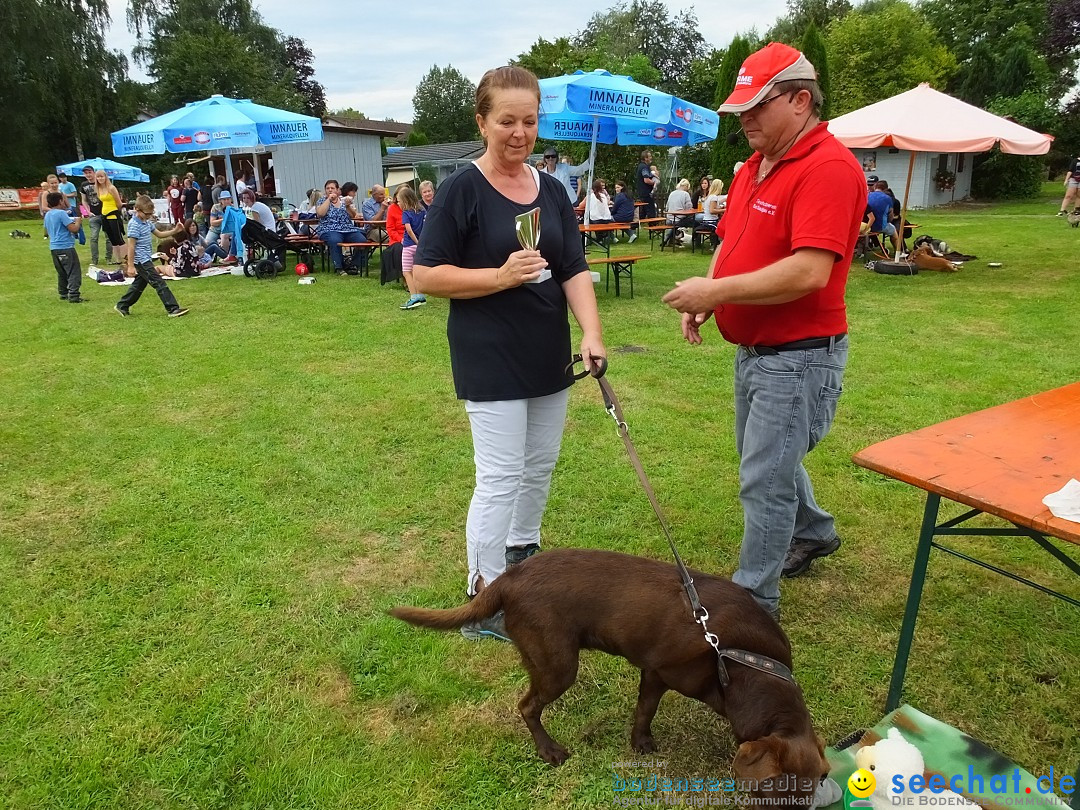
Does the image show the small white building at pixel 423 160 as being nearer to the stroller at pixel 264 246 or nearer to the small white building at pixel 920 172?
A: the small white building at pixel 920 172

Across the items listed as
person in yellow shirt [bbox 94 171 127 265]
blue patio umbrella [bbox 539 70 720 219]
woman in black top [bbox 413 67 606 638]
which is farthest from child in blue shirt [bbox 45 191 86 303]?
woman in black top [bbox 413 67 606 638]

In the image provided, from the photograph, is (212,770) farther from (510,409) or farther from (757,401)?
(757,401)

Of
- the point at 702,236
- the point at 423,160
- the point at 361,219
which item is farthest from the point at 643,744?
the point at 423,160

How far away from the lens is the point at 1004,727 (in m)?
2.28

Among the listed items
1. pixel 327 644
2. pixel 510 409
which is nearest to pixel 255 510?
pixel 327 644

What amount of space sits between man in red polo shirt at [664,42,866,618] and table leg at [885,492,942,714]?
424 mm

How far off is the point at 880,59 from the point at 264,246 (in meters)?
31.7

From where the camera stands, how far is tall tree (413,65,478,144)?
2479 inches

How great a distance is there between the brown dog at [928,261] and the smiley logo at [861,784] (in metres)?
11.2

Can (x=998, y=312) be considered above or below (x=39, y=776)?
above

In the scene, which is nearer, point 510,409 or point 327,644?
point 510,409

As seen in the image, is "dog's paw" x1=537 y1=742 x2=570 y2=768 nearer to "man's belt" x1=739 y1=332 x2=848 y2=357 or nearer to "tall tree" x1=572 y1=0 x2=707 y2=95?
"man's belt" x1=739 y1=332 x2=848 y2=357

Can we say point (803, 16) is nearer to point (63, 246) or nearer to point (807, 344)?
point (63, 246)

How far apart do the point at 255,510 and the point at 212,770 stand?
181 cm
